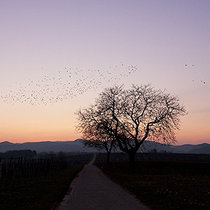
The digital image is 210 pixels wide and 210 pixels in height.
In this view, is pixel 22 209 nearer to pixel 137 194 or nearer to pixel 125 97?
pixel 137 194

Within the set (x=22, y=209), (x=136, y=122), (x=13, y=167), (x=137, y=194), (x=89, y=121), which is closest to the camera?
(x=22, y=209)

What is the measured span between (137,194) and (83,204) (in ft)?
16.4

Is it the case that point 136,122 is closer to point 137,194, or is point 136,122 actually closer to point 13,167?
point 13,167

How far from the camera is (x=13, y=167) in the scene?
1458 inches

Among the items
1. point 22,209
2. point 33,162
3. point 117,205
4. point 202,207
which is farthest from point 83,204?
point 33,162

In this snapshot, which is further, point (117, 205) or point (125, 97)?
point (125, 97)

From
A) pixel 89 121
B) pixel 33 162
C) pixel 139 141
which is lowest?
pixel 33 162

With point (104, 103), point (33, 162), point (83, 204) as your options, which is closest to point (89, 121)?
point (104, 103)

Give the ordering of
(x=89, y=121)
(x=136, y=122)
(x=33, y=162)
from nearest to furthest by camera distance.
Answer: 1. (x=33, y=162)
2. (x=136, y=122)
3. (x=89, y=121)

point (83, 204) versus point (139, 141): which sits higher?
point (139, 141)

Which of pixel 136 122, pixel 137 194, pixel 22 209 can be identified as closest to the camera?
pixel 22 209

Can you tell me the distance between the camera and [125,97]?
5219 centimetres

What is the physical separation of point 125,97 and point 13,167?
21367mm

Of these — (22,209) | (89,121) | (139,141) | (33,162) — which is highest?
(89,121)
